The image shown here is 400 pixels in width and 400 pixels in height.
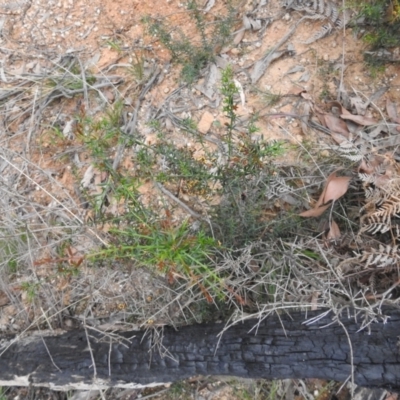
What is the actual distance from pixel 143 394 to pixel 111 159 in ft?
4.12

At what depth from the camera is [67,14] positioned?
3.35 m

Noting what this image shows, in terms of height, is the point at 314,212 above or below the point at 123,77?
below

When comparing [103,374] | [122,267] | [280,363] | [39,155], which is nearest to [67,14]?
[39,155]

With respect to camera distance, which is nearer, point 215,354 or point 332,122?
point 215,354

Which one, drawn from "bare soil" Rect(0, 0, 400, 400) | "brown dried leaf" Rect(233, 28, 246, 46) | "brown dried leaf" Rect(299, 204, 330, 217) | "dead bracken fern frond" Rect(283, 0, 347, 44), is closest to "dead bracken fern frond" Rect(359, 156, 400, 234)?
"brown dried leaf" Rect(299, 204, 330, 217)

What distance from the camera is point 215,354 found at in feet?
7.49

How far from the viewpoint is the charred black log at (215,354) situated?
202 centimetres

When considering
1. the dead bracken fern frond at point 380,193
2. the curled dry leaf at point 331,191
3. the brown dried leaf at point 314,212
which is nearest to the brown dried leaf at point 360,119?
the dead bracken fern frond at point 380,193

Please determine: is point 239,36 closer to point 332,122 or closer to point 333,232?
point 332,122

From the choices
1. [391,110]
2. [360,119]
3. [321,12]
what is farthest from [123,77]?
[391,110]

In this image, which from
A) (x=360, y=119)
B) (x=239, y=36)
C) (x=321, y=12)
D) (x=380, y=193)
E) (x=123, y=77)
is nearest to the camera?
(x=380, y=193)

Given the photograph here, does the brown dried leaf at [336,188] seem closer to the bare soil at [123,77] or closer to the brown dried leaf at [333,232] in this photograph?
the brown dried leaf at [333,232]

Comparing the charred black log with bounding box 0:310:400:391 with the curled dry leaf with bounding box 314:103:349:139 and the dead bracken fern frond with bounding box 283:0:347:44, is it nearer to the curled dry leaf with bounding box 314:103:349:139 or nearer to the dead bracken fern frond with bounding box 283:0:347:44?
the curled dry leaf with bounding box 314:103:349:139

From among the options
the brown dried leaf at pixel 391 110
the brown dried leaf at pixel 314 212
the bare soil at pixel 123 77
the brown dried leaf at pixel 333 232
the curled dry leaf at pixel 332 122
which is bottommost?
the brown dried leaf at pixel 333 232
